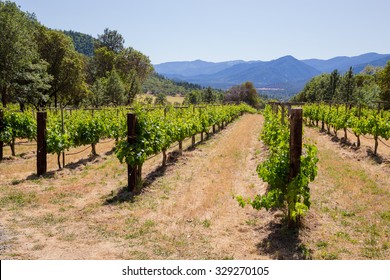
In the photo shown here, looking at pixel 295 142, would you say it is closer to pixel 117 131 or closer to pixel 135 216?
pixel 135 216

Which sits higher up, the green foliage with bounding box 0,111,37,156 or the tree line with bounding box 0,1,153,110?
the tree line with bounding box 0,1,153,110

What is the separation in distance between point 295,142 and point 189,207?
11.0ft

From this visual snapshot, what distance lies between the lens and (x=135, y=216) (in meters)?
7.68

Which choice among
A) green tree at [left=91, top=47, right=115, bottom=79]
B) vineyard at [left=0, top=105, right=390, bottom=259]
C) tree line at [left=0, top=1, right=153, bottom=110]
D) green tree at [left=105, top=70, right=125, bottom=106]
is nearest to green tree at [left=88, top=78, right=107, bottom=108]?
tree line at [left=0, top=1, right=153, bottom=110]

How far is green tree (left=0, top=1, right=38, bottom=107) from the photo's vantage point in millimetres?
26703

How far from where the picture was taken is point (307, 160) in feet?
21.0

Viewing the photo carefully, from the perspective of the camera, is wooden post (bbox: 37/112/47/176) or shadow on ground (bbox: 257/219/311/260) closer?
shadow on ground (bbox: 257/219/311/260)

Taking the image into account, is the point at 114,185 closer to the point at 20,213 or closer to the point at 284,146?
the point at 20,213

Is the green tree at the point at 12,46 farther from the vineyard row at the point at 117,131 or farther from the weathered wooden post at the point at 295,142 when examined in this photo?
the weathered wooden post at the point at 295,142

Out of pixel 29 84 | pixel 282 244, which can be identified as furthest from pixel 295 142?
pixel 29 84

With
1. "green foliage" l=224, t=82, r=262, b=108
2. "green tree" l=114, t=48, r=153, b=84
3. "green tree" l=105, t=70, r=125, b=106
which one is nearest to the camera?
"green tree" l=105, t=70, r=125, b=106

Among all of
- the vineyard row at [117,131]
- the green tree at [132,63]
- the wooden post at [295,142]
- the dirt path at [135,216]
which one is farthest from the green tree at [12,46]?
the green tree at [132,63]

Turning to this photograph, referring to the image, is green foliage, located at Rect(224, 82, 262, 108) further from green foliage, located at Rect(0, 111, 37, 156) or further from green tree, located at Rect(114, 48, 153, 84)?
green foliage, located at Rect(0, 111, 37, 156)
